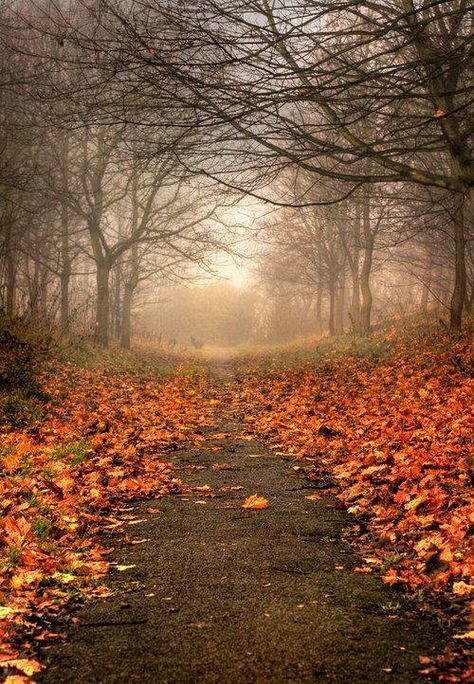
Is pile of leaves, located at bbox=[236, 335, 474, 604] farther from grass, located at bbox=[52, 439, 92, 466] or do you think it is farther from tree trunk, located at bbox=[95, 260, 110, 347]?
tree trunk, located at bbox=[95, 260, 110, 347]

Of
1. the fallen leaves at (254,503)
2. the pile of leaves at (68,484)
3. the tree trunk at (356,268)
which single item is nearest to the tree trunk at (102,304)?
the tree trunk at (356,268)

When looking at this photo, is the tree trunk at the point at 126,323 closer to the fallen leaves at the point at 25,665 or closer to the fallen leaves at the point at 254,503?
the fallen leaves at the point at 254,503

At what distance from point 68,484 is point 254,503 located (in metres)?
1.65

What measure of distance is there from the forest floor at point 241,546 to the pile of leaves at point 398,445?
2 cm

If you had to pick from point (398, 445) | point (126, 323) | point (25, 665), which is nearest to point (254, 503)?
point (398, 445)

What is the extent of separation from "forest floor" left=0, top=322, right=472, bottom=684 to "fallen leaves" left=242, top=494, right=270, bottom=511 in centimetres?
1

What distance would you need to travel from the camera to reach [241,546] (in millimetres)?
4051

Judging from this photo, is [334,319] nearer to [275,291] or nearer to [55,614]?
[275,291]

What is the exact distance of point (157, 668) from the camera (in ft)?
8.41

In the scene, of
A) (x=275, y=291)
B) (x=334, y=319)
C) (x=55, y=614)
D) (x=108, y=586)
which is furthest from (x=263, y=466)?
(x=275, y=291)

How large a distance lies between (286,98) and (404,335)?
38.3 feet

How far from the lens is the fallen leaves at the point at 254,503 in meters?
4.94

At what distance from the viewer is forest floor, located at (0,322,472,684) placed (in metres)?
2.68

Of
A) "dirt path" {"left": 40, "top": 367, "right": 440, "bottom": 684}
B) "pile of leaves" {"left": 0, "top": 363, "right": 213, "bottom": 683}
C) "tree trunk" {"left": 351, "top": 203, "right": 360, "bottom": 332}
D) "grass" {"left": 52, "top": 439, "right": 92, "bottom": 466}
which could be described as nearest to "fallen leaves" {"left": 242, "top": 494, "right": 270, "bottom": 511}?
"dirt path" {"left": 40, "top": 367, "right": 440, "bottom": 684}
